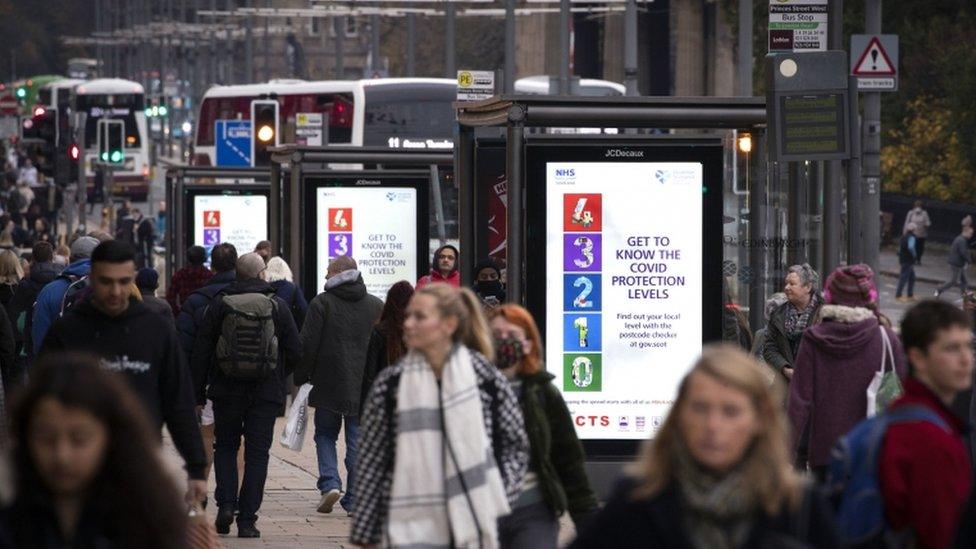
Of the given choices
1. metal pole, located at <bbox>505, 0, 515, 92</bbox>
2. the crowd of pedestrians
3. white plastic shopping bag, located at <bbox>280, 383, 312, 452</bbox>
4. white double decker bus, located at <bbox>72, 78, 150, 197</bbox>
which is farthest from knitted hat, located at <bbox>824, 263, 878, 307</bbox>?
white double decker bus, located at <bbox>72, 78, 150, 197</bbox>

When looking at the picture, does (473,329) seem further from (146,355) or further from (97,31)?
(97,31)

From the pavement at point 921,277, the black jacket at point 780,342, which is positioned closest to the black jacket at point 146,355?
the black jacket at point 780,342

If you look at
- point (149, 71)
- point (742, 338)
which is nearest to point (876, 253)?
point (742, 338)

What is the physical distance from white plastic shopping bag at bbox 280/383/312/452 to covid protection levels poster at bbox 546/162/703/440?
2.21 m

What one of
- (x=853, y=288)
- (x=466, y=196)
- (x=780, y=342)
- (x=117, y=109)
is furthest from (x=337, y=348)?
(x=117, y=109)

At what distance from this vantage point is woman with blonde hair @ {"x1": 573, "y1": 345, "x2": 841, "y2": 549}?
4.47 metres

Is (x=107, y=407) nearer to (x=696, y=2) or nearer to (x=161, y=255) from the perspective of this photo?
(x=161, y=255)

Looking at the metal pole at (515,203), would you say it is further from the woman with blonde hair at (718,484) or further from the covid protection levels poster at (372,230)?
the covid protection levels poster at (372,230)

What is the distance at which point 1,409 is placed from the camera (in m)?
10.9

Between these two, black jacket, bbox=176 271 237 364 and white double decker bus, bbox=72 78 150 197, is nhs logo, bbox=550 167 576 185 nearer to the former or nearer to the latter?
black jacket, bbox=176 271 237 364

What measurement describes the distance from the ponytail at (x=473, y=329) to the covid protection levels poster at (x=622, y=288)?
15.0ft

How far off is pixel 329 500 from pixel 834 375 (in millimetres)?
4493

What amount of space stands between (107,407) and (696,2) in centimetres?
5517

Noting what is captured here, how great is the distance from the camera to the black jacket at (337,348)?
13.3 m
